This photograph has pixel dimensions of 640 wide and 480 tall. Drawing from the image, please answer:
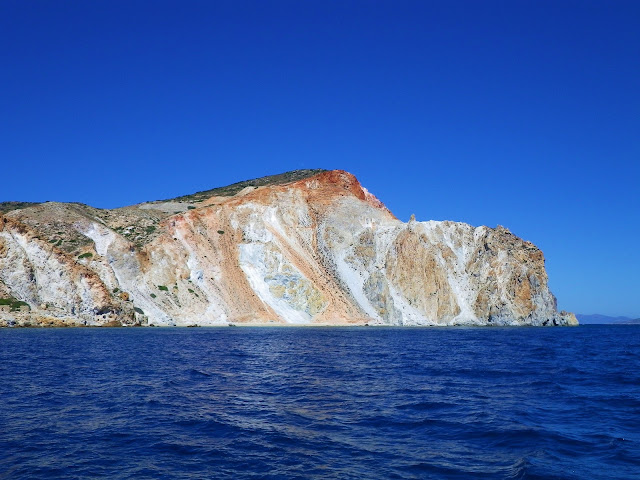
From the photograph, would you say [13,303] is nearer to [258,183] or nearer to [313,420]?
[313,420]

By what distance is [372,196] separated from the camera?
14062cm

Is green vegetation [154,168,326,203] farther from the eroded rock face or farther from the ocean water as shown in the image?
the ocean water

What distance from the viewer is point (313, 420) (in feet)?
61.4

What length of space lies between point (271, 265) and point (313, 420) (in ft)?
283

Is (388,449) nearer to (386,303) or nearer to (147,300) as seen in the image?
(147,300)

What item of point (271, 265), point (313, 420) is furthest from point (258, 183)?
point (313, 420)

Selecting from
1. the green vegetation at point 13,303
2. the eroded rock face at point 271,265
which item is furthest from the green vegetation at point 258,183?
the green vegetation at point 13,303

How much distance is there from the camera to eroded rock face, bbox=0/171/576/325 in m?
84.8

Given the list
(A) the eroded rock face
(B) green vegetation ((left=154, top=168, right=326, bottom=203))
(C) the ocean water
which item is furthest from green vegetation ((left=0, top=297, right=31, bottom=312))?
(B) green vegetation ((left=154, top=168, right=326, bottom=203))

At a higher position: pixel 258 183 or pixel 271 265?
pixel 258 183

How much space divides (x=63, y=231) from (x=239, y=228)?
3249 cm

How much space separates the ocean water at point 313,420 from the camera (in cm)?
1361

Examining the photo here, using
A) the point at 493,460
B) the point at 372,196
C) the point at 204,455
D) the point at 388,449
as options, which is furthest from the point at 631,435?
the point at 372,196

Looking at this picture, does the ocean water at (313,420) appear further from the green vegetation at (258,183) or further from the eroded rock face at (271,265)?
the green vegetation at (258,183)
